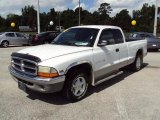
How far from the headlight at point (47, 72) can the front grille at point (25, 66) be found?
0.16m

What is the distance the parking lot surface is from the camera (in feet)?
15.6

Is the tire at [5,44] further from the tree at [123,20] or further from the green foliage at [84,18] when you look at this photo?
the tree at [123,20]

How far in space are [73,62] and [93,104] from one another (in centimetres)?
109

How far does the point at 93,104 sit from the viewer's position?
539 cm

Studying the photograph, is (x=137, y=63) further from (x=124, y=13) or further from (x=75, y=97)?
(x=124, y=13)

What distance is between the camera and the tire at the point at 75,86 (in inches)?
206

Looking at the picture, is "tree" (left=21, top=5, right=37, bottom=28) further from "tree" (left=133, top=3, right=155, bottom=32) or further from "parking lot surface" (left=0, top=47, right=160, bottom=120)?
"parking lot surface" (left=0, top=47, right=160, bottom=120)

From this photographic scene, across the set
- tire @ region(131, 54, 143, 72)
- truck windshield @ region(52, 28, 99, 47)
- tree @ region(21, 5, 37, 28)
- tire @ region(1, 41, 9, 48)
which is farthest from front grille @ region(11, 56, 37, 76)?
tree @ region(21, 5, 37, 28)

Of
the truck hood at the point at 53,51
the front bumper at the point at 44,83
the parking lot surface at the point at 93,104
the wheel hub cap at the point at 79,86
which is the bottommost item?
the parking lot surface at the point at 93,104

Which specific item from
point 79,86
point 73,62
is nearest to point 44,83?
point 73,62

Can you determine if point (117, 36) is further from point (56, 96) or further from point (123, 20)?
point (123, 20)

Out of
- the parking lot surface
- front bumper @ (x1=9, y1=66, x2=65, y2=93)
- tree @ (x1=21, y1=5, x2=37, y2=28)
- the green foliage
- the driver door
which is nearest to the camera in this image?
the parking lot surface

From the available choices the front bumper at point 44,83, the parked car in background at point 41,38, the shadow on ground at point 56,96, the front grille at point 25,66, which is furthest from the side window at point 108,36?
the parked car in background at point 41,38

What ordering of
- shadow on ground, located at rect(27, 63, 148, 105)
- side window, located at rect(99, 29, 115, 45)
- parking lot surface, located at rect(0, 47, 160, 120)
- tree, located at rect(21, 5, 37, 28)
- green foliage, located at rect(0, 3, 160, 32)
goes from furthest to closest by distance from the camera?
1. tree, located at rect(21, 5, 37, 28)
2. green foliage, located at rect(0, 3, 160, 32)
3. side window, located at rect(99, 29, 115, 45)
4. shadow on ground, located at rect(27, 63, 148, 105)
5. parking lot surface, located at rect(0, 47, 160, 120)
